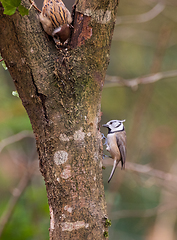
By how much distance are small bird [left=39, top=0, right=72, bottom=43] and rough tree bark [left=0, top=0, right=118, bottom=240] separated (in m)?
0.04

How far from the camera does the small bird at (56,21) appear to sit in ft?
4.15

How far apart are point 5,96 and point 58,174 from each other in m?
2.77

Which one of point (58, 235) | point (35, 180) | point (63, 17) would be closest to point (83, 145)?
point (58, 235)

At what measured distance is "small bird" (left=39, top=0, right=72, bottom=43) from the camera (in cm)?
126

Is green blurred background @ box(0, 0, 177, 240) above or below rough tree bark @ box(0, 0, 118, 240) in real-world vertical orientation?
above

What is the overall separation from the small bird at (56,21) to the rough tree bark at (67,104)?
4 centimetres

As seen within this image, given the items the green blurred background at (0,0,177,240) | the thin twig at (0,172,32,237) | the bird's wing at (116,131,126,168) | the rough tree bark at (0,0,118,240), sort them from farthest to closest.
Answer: the green blurred background at (0,0,177,240) < the thin twig at (0,172,32,237) < the bird's wing at (116,131,126,168) < the rough tree bark at (0,0,118,240)

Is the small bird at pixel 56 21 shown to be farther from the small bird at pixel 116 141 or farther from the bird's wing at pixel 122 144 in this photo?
the bird's wing at pixel 122 144

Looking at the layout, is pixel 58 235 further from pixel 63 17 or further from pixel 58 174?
pixel 63 17

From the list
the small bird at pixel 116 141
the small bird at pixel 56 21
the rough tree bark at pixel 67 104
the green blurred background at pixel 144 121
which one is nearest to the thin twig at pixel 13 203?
the small bird at pixel 116 141

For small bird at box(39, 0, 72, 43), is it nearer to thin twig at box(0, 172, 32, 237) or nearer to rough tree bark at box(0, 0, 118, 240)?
rough tree bark at box(0, 0, 118, 240)

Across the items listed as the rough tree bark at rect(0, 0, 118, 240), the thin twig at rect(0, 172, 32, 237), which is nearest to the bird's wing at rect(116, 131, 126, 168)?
the thin twig at rect(0, 172, 32, 237)

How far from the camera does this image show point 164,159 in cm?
602

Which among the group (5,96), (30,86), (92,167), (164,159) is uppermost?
(164,159)
